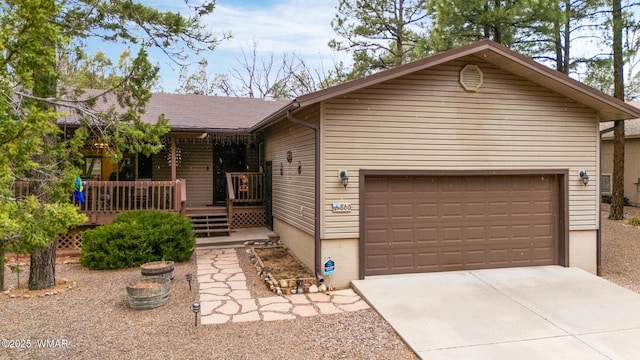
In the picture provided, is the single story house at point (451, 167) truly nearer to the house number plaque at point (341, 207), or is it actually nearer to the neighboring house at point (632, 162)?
the house number plaque at point (341, 207)

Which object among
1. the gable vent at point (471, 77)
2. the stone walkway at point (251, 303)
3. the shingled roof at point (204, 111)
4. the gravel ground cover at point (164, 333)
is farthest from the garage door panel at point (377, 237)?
the shingled roof at point (204, 111)

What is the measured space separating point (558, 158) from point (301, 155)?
15.7ft

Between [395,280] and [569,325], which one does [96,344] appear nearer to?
[395,280]

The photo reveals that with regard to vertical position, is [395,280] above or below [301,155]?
below

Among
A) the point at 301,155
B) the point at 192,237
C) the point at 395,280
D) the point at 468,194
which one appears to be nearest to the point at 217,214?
the point at 192,237

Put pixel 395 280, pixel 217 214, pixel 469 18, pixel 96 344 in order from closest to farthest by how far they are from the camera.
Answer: pixel 96 344 → pixel 395 280 → pixel 217 214 → pixel 469 18

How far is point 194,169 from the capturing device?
12.7 m

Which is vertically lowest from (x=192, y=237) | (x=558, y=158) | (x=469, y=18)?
(x=192, y=237)

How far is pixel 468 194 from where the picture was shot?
7.24 m

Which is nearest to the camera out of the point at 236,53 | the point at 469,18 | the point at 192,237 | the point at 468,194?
the point at 468,194

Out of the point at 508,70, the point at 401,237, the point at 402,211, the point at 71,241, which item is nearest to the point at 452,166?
the point at 402,211

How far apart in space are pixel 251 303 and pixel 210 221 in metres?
5.33

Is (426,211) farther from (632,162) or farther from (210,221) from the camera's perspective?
(632,162)

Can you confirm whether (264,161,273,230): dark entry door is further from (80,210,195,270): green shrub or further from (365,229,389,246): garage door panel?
(365,229,389,246): garage door panel
